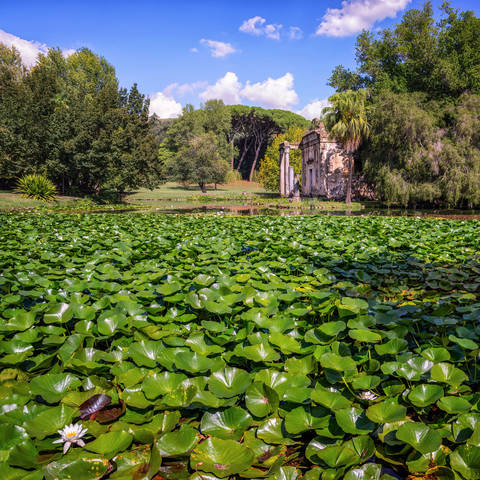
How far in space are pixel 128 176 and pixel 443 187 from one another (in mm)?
16075

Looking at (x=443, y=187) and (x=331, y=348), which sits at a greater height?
(x=443, y=187)

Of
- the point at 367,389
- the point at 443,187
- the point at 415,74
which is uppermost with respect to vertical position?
the point at 415,74

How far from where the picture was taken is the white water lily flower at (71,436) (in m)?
1.22

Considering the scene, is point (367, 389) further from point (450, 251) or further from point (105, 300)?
point (450, 251)

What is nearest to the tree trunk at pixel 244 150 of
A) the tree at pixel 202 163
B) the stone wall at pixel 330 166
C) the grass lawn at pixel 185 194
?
the grass lawn at pixel 185 194

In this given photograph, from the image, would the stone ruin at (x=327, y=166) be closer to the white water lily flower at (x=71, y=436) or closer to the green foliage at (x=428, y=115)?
the green foliage at (x=428, y=115)

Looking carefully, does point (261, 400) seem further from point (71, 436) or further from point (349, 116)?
point (349, 116)

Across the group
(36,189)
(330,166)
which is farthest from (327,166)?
(36,189)

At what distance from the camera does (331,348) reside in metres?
1.85

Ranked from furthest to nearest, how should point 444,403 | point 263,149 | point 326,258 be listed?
point 263,149, point 326,258, point 444,403

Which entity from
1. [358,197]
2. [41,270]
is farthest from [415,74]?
[41,270]

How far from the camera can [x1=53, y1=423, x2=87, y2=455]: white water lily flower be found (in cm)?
122

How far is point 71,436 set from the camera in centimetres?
125

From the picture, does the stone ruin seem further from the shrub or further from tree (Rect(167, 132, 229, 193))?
the shrub
